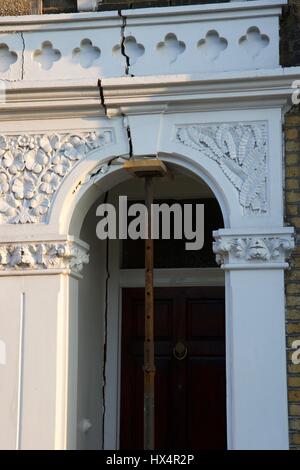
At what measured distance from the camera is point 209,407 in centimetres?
715

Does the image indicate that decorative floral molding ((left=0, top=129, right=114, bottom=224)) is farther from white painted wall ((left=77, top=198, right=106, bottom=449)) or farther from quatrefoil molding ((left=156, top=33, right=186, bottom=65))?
white painted wall ((left=77, top=198, right=106, bottom=449))

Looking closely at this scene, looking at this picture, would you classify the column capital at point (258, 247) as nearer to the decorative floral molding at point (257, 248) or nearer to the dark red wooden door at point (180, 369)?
the decorative floral molding at point (257, 248)

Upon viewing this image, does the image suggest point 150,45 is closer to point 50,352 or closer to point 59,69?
point 59,69

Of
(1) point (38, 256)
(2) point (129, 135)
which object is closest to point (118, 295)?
(1) point (38, 256)

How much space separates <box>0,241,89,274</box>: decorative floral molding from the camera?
5.94 meters

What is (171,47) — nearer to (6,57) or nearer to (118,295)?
(6,57)

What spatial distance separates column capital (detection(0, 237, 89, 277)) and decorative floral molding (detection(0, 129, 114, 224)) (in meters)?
0.17

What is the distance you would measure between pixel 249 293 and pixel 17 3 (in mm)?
2692

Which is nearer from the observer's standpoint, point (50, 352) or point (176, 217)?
point (50, 352)

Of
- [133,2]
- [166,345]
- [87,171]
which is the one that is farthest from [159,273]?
[133,2]

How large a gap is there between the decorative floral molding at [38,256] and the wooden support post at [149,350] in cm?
51

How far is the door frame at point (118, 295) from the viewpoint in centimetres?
723

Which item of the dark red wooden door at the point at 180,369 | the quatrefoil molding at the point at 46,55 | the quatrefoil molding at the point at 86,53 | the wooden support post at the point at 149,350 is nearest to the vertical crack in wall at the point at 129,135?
the wooden support post at the point at 149,350

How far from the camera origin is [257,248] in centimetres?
568
